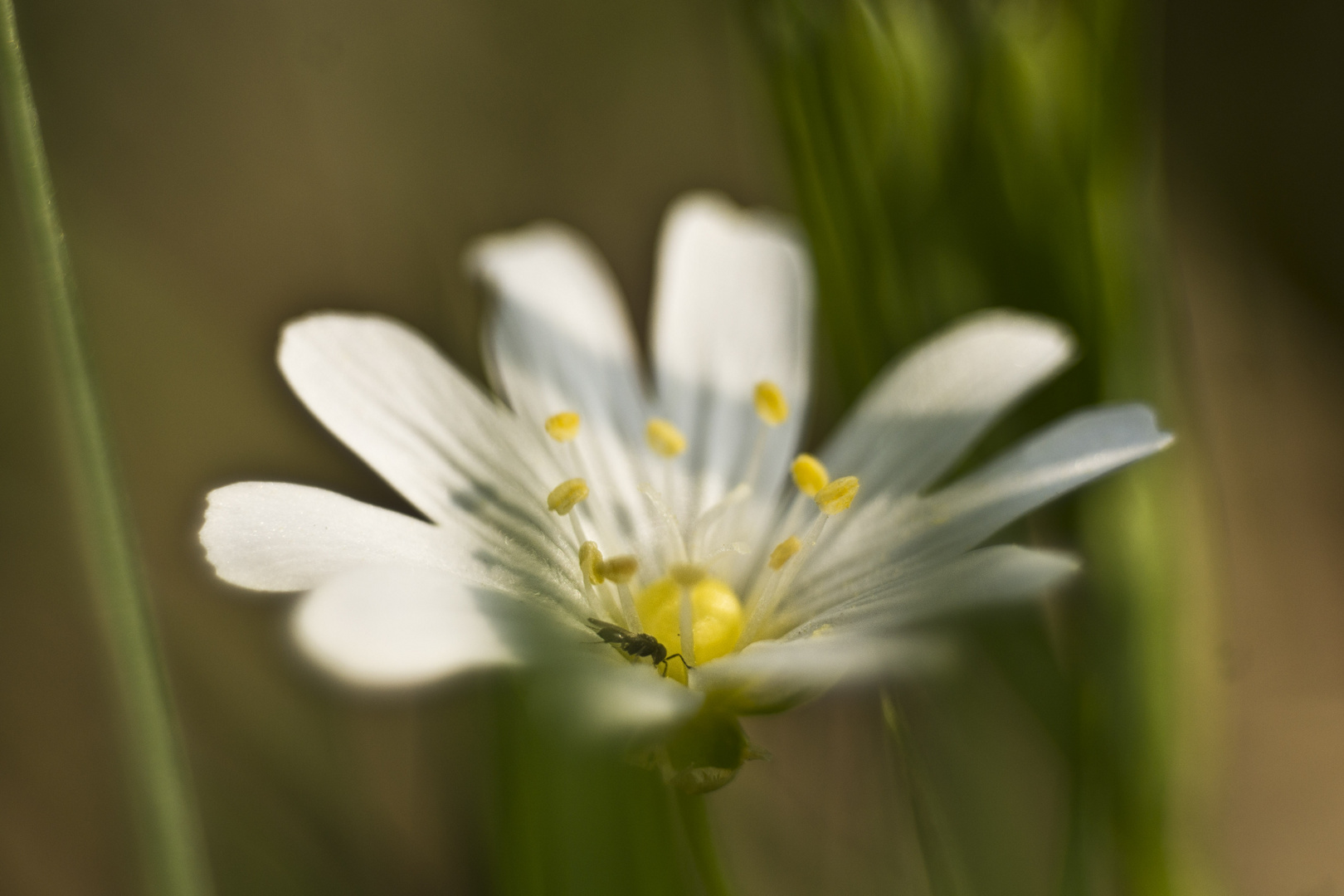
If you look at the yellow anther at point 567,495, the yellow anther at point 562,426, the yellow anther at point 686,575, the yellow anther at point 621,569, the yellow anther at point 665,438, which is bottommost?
the yellow anther at point 686,575

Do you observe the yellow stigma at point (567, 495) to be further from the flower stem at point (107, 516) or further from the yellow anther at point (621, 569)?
the flower stem at point (107, 516)

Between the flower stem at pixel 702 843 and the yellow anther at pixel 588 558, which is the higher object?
the yellow anther at pixel 588 558

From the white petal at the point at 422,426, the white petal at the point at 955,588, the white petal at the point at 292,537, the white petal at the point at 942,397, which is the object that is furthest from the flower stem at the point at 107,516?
the white petal at the point at 942,397

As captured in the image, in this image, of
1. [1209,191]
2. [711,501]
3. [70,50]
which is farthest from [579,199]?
[711,501]

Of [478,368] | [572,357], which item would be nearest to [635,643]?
[572,357]

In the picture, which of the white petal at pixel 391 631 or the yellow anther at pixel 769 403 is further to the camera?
the yellow anther at pixel 769 403

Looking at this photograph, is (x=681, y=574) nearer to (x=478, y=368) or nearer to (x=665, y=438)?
(x=665, y=438)

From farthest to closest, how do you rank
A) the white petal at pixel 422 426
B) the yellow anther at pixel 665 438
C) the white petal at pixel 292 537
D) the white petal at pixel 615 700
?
the yellow anther at pixel 665 438
the white petal at pixel 422 426
the white petal at pixel 292 537
the white petal at pixel 615 700
